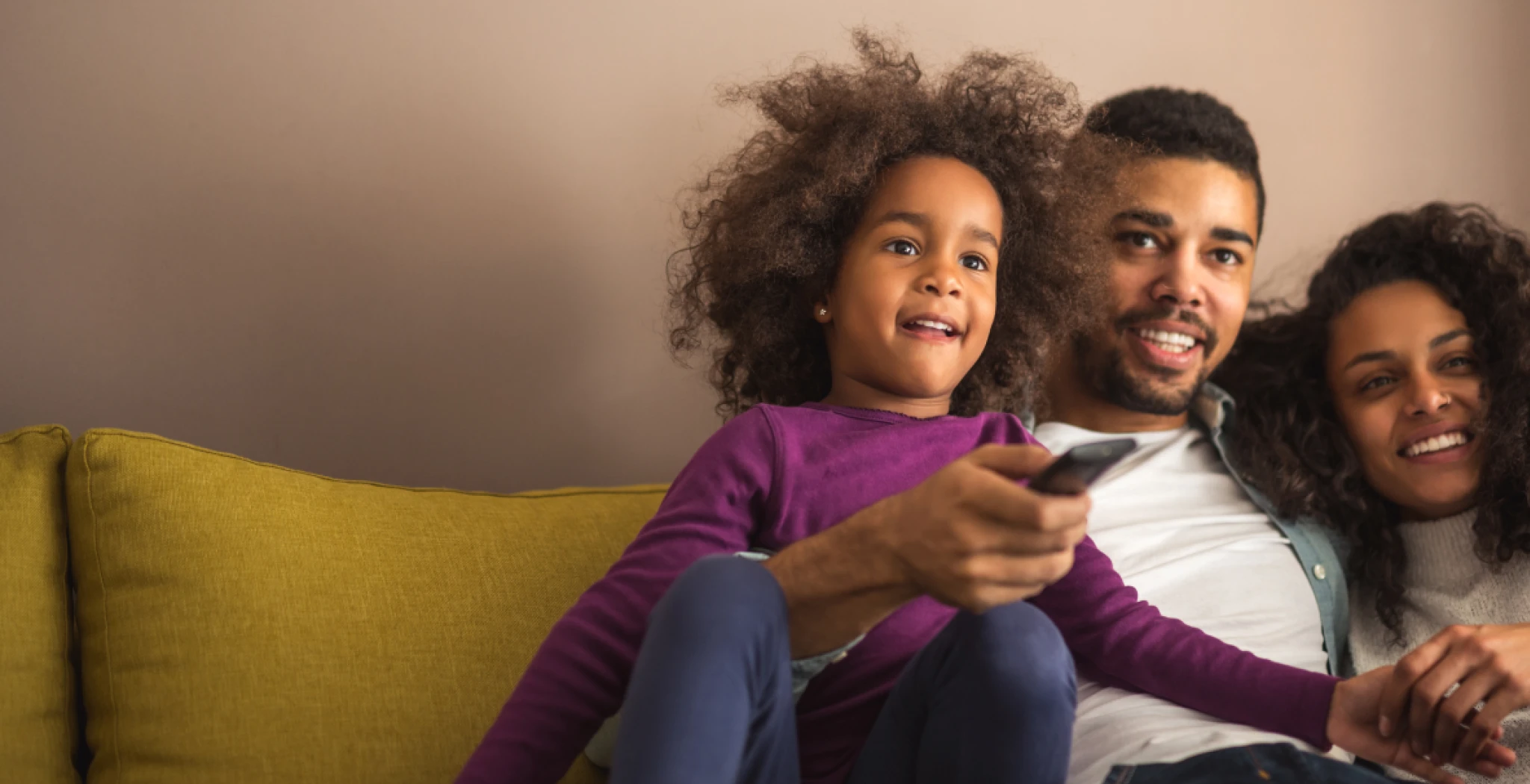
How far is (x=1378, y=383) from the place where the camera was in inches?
64.2

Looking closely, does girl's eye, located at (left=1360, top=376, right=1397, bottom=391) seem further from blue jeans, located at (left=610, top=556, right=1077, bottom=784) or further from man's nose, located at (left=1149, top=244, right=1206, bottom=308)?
blue jeans, located at (left=610, top=556, right=1077, bottom=784)

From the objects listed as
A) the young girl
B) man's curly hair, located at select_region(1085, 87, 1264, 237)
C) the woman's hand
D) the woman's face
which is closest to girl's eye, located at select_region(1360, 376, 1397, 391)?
the woman's face

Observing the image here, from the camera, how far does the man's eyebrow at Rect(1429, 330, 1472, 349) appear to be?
1579 millimetres

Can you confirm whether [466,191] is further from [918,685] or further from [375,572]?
[918,685]

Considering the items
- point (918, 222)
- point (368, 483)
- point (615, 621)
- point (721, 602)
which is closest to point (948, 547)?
point (721, 602)

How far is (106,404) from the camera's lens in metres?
1.59

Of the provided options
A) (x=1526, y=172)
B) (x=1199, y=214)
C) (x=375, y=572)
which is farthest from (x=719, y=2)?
(x=1526, y=172)

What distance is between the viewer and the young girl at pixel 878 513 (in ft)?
2.71

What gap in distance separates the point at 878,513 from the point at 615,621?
260mm

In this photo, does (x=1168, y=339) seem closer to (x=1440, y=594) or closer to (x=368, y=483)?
(x=1440, y=594)

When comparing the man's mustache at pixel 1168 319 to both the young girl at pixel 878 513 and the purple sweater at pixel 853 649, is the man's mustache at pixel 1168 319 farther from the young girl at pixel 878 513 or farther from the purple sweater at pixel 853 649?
the purple sweater at pixel 853 649

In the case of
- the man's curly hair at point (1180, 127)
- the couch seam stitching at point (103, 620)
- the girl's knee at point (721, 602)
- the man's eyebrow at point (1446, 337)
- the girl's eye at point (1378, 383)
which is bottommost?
the couch seam stitching at point (103, 620)

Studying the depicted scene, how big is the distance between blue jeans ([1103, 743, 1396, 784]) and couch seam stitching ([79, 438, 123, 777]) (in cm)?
101

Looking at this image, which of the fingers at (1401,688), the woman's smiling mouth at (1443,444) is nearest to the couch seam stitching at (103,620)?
the fingers at (1401,688)
